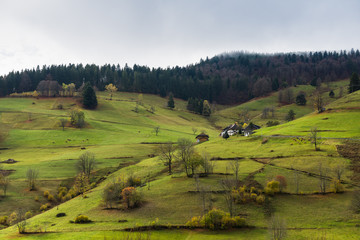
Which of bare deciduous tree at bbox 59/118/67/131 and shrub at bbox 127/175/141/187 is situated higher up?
bare deciduous tree at bbox 59/118/67/131

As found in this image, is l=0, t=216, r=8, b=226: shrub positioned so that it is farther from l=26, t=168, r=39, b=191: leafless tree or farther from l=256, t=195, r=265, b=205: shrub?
l=256, t=195, r=265, b=205: shrub

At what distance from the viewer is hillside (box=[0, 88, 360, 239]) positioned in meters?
40.5

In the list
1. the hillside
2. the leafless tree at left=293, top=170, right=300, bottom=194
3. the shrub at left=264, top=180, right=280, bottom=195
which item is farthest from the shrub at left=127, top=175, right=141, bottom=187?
the leafless tree at left=293, top=170, right=300, bottom=194

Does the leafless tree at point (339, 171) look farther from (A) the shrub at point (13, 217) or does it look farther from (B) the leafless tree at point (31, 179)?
(B) the leafless tree at point (31, 179)

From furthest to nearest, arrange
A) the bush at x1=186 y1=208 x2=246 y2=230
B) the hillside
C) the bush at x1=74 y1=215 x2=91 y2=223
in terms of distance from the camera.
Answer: the bush at x1=74 y1=215 x2=91 y2=223
the bush at x1=186 y1=208 x2=246 y2=230
the hillside

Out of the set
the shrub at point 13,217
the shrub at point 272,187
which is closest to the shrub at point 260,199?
the shrub at point 272,187

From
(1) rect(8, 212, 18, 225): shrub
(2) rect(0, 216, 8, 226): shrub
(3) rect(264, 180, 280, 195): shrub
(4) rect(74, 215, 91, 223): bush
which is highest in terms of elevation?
(3) rect(264, 180, 280, 195): shrub

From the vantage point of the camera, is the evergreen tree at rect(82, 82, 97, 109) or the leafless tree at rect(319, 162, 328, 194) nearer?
the leafless tree at rect(319, 162, 328, 194)

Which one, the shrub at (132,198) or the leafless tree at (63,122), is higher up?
the leafless tree at (63,122)

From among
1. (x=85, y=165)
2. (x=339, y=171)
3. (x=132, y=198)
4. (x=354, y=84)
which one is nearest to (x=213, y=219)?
(x=132, y=198)

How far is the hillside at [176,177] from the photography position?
40531mm

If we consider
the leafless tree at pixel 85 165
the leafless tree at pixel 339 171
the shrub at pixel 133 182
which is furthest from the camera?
the leafless tree at pixel 85 165

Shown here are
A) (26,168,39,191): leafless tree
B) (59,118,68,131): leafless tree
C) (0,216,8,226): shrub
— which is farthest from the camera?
(59,118,68,131): leafless tree

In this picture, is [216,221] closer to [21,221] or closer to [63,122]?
[21,221]
